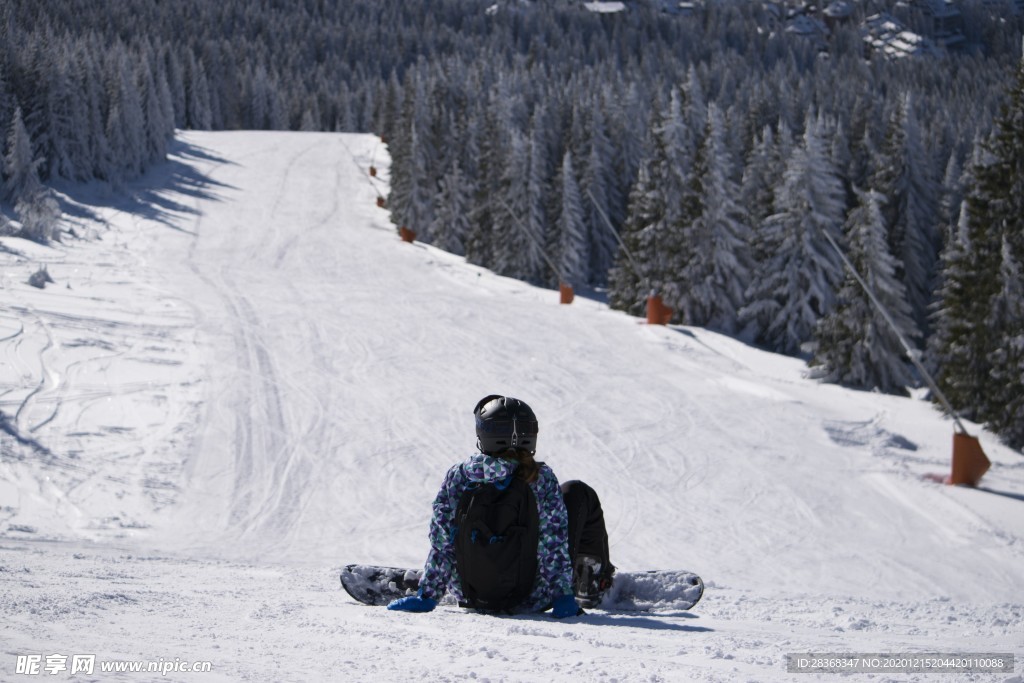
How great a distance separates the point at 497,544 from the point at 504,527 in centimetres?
12

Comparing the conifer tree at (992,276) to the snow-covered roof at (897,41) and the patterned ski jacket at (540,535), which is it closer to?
the patterned ski jacket at (540,535)

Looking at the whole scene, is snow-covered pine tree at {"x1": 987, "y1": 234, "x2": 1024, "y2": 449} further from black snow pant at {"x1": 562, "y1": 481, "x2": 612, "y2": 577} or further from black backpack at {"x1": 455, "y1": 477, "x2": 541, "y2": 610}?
black backpack at {"x1": 455, "y1": 477, "x2": 541, "y2": 610}

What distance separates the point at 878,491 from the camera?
12219 millimetres

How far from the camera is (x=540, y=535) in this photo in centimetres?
488

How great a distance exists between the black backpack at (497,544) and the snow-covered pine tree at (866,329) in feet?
71.4

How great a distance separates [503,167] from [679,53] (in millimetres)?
124652

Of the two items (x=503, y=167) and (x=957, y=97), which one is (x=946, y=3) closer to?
(x=957, y=97)

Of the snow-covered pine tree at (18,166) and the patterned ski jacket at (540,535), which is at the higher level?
the patterned ski jacket at (540,535)

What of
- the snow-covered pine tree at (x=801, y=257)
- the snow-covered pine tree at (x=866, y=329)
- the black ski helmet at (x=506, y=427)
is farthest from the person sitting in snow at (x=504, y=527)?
the snow-covered pine tree at (x=801, y=257)

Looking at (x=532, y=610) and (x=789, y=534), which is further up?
(x=532, y=610)

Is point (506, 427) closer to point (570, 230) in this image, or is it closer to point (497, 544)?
point (497, 544)

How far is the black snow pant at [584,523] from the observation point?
204 inches

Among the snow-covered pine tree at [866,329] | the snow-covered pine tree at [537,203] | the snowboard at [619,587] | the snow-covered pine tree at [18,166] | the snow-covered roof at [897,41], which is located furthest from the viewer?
the snow-covered roof at [897,41]

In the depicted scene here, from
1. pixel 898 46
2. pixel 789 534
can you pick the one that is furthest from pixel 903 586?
pixel 898 46
